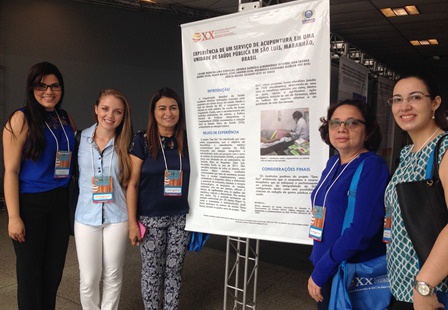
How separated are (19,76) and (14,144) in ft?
15.4

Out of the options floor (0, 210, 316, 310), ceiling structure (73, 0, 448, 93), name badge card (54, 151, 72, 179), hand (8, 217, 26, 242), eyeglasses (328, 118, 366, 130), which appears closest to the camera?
eyeglasses (328, 118, 366, 130)

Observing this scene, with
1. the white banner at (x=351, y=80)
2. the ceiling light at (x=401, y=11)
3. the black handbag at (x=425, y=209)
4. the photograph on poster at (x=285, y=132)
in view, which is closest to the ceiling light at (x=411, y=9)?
the ceiling light at (x=401, y=11)

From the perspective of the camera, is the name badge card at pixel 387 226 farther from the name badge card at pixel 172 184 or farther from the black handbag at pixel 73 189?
the black handbag at pixel 73 189

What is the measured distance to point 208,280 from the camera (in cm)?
356

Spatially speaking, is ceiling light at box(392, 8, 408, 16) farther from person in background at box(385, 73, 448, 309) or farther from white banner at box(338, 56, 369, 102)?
person in background at box(385, 73, 448, 309)

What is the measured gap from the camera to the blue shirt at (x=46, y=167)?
6.89 ft

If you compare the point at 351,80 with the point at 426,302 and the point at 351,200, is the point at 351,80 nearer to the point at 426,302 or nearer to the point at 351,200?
the point at 351,200

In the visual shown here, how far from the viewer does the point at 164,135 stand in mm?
2328

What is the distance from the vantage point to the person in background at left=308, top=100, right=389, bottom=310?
1516 mm

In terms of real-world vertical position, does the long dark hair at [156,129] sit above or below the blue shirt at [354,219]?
above

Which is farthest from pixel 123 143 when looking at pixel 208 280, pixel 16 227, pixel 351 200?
pixel 208 280

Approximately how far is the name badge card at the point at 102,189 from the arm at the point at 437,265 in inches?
63.5

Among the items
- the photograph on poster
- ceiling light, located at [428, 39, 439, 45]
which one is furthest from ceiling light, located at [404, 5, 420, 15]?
the photograph on poster

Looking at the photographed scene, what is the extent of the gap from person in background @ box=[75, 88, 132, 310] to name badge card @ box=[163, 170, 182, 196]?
0.23 metres
